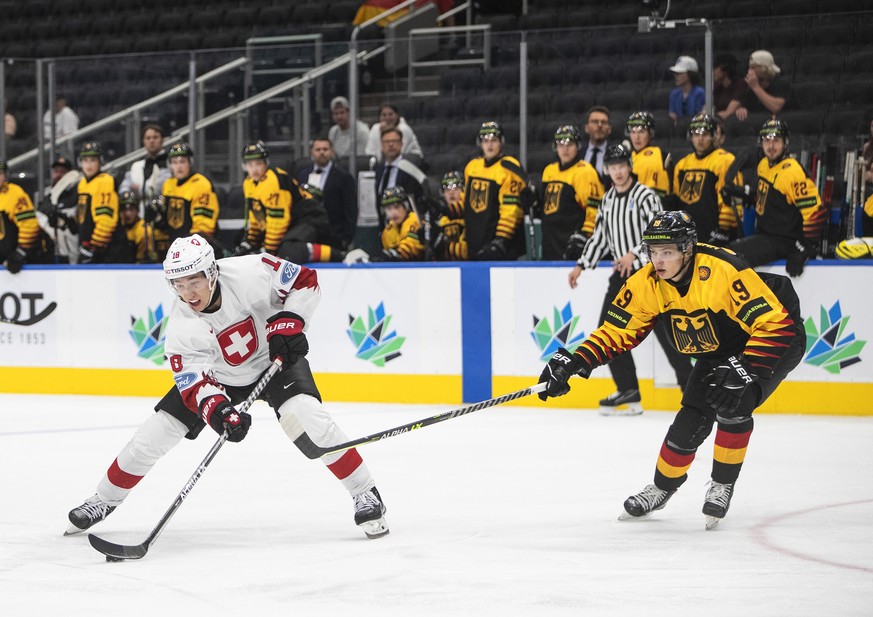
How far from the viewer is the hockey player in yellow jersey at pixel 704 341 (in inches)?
166

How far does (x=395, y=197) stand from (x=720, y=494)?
4443 millimetres

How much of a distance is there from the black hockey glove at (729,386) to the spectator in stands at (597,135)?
408 centimetres

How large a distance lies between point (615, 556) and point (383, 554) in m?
0.74

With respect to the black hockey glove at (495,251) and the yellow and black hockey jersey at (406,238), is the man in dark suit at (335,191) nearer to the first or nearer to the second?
the yellow and black hockey jersey at (406,238)

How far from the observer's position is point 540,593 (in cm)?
350

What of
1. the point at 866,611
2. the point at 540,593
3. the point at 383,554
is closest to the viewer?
the point at 866,611

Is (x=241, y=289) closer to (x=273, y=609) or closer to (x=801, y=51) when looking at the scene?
(x=273, y=609)

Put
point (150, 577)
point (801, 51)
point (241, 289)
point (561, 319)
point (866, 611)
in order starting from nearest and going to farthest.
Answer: point (866, 611), point (150, 577), point (241, 289), point (561, 319), point (801, 51)

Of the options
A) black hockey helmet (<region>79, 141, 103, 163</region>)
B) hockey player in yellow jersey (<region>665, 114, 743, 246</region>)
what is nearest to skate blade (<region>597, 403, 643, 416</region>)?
hockey player in yellow jersey (<region>665, 114, 743, 246</region>)

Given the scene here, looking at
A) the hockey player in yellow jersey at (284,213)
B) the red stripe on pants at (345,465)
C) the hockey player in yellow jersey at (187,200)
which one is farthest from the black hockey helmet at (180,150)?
the red stripe on pants at (345,465)

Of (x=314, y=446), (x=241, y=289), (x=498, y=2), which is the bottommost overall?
(x=314, y=446)

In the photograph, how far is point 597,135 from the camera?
26.8 ft

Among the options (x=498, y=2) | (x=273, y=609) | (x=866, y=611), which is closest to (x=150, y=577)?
(x=273, y=609)

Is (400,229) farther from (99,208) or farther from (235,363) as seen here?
(235,363)
